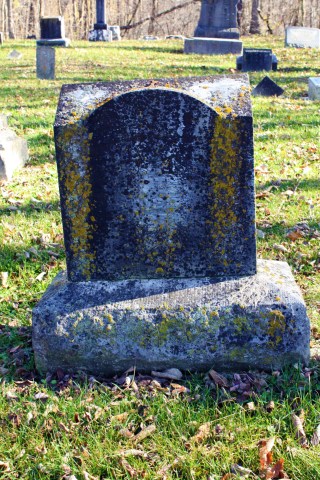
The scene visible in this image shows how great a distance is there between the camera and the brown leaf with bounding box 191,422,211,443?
2775 millimetres

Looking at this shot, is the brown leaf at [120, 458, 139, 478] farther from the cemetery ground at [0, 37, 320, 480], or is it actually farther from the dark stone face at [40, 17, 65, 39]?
the dark stone face at [40, 17, 65, 39]

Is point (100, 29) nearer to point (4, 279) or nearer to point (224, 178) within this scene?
point (4, 279)

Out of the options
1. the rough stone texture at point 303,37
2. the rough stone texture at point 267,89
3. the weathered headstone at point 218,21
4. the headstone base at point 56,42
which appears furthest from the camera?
the headstone base at point 56,42

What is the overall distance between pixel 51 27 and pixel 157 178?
17987 millimetres

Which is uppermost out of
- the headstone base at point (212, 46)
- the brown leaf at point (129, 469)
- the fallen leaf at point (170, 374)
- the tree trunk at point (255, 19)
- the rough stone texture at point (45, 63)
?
the tree trunk at point (255, 19)

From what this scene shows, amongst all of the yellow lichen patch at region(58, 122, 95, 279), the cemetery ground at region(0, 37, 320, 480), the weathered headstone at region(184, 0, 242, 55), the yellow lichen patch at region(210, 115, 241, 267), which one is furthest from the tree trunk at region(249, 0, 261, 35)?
the yellow lichen patch at region(58, 122, 95, 279)

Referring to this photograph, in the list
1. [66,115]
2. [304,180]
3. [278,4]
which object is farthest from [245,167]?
[278,4]

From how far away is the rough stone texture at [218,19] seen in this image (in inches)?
711

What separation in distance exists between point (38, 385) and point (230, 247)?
1300 millimetres

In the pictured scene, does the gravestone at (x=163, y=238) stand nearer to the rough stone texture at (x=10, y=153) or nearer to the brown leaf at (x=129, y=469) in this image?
the brown leaf at (x=129, y=469)

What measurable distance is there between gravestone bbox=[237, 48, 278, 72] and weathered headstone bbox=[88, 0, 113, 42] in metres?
9.65

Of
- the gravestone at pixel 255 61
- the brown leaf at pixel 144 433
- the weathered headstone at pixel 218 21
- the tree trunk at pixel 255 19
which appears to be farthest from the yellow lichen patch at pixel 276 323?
the tree trunk at pixel 255 19

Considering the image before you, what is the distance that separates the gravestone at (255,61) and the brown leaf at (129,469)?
1216cm

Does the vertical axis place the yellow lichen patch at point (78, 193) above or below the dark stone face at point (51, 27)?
below
